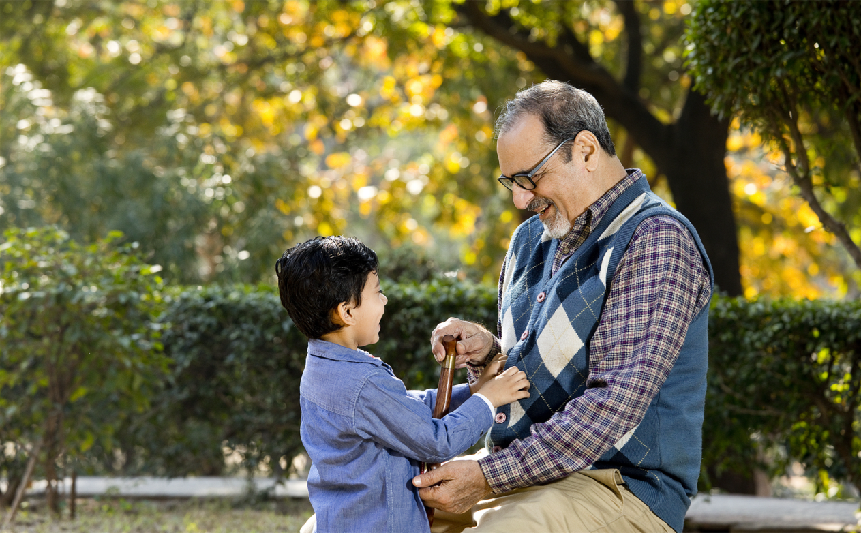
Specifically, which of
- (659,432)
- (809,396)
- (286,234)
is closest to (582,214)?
(659,432)

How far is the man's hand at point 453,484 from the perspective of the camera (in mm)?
2236

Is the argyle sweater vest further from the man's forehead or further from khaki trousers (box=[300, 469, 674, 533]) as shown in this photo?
the man's forehead

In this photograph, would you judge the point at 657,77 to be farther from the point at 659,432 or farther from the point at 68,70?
the point at 659,432

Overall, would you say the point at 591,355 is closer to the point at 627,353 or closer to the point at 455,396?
the point at 627,353

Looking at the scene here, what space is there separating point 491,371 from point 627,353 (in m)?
0.50

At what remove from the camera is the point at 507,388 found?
238cm

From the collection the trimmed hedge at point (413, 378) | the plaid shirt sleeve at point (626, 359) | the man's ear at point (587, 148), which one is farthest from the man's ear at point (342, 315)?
the trimmed hedge at point (413, 378)

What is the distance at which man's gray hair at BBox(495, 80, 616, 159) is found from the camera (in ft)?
7.96

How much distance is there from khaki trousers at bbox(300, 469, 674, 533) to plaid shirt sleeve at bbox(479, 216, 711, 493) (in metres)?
0.06

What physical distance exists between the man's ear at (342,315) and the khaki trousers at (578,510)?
2.18 ft

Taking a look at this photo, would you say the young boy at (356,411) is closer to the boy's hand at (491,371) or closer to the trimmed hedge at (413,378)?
the boy's hand at (491,371)

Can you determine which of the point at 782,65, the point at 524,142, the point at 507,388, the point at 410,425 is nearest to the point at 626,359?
the point at 507,388

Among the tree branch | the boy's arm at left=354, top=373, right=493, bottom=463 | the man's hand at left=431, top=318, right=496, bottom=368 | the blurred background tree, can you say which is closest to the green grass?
the blurred background tree

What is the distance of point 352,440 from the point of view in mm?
2271
